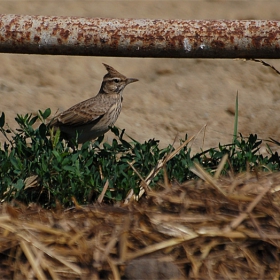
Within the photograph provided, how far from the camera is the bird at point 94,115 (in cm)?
696

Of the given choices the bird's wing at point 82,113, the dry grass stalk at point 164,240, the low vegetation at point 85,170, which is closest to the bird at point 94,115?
the bird's wing at point 82,113

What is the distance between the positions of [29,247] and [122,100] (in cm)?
497

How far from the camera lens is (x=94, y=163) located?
488 cm

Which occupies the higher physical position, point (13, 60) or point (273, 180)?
point (13, 60)

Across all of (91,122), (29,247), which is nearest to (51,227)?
(29,247)

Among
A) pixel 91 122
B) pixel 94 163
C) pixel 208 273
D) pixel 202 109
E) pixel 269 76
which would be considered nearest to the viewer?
pixel 208 273

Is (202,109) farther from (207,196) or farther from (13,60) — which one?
(207,196)

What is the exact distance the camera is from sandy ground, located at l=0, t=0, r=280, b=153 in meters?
7.54

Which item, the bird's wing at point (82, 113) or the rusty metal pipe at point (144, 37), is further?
the bird's wing at point (82, 113)

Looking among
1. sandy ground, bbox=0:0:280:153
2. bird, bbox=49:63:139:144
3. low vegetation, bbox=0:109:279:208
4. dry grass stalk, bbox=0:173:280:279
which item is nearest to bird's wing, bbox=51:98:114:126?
bird, bbox=49:63:139:144

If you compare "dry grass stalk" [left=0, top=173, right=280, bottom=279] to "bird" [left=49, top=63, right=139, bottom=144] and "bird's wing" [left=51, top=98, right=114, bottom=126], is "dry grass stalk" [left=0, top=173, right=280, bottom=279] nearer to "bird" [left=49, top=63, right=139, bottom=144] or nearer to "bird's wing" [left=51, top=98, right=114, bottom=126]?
"bird" [left=49, top=63, right=139, bottom=144]

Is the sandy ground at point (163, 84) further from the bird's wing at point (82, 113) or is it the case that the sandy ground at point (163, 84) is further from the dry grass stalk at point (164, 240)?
the dry grass stalk at point (164, 240)

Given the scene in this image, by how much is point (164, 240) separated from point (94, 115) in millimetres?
4033

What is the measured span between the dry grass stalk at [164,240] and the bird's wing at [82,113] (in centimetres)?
340
